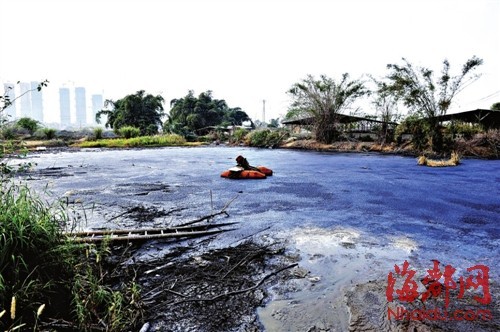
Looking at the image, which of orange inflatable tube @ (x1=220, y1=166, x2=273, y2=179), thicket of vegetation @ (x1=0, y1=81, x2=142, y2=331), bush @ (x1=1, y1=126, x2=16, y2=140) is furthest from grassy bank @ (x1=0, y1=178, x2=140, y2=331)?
orange inflatable tube @ (x1=220, y1=166, x2=273, y2=179)

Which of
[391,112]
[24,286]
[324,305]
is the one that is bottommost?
[324,305]

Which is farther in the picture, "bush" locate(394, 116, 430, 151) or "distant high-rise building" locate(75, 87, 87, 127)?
"distant high-rise building" locate(75, 87, 87, 127)

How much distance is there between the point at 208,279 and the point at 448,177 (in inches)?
411

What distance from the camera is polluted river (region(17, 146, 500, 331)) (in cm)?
311

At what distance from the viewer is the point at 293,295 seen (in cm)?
334

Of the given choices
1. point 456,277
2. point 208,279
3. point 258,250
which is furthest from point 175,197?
point 456,277

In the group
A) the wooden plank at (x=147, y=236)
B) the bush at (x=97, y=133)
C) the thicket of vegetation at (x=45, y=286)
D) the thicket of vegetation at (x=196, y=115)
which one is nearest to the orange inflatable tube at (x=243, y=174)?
the wooden plank at (x=147, y=236)

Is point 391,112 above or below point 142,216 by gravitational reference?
above

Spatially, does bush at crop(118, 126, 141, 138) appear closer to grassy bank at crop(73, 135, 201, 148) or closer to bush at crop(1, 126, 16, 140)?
grassy bank at crop(73, 135, 201, 148)

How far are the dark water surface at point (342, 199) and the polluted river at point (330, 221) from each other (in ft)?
0.08

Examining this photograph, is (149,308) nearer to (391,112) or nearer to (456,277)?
(456,277)

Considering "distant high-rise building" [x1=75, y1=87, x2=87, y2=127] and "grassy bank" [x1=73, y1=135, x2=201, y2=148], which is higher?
"distant high-rise building" [x1=75, y1=87, x2=87, y2=127]

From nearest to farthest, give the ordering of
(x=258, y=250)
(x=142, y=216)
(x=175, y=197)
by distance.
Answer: (x=258, y=250) → (x=142, y=216) → (x=175, y=197)

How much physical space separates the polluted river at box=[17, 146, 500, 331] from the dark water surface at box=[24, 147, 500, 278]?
0.03 metres
